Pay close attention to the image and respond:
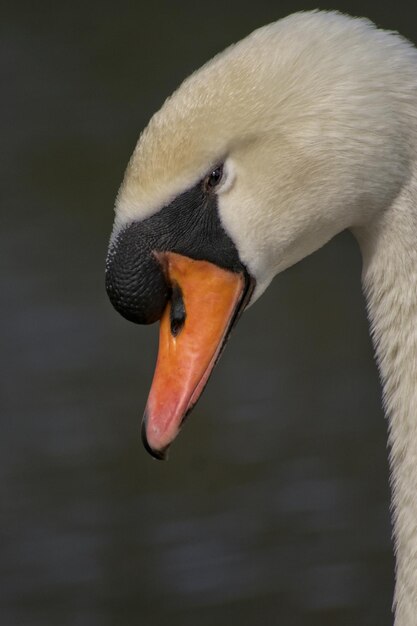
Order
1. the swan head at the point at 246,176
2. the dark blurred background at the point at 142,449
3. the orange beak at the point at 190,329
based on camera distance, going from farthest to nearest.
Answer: the dark blurred background at the point at 142,449, the orange beak at the point at 190,329, the swan head at the point at 246,176

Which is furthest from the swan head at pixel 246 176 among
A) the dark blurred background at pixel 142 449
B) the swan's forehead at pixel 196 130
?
the dark blurred background at pixel 142 449

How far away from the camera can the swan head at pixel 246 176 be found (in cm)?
290

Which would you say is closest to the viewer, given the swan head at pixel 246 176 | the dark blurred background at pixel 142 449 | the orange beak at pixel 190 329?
the swan head at pixel 246 176

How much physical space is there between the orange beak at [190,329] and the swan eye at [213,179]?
0.15m

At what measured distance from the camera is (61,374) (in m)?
5.91

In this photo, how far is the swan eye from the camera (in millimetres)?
2984

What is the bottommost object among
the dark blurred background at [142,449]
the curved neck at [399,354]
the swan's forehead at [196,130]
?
the dark blurred background at [142,449]

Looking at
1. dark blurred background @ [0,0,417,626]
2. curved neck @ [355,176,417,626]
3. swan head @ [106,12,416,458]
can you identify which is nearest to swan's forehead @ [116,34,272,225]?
swan head @ [106,12,416,458]

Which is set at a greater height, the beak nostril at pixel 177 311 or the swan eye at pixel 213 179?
the swan eye at pixel 213 179

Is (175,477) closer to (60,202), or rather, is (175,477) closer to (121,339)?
(121,339)

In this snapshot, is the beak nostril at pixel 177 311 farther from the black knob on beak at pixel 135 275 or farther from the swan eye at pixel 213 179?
the swan eye at pixel 213 179

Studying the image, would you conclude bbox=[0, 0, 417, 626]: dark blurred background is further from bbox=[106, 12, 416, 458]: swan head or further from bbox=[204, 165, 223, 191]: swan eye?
bbox=[204, 165, 223, 191]: swan eye

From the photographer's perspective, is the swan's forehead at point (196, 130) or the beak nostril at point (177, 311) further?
the beak nostril at point (177, 311)

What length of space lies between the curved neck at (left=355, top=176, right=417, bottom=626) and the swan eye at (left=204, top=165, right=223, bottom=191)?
0.31m
